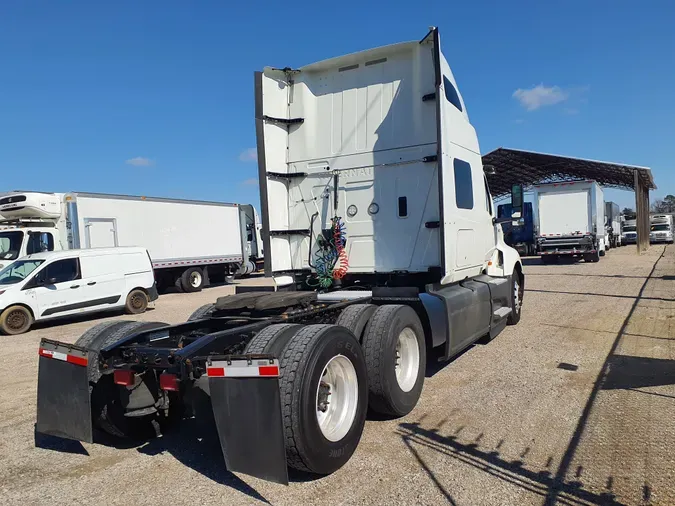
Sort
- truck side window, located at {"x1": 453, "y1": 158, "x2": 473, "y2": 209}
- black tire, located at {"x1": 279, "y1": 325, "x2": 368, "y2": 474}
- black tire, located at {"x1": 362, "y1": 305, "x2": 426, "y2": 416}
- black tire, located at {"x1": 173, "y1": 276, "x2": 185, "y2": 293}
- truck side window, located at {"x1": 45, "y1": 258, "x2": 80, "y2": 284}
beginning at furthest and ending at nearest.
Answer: black tire, located at {"x1": 173, "y1": 276, "x2": 185, "y2": 293}, truck side window, located at {"x1": 45, "y1": 258, "x2": 80, "y2": 284}, truck side window, located at {"x1": 453, "y1": 158, "x2": 473, "y2": 209}, black tire, located at {"x1": 362, "y1": 305, "x2": 426, "y2": 416}, black tire, located at {"x1": 279, "y1": 325, "x2": 368, "y2": 474}

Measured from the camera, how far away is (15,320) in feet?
35.8

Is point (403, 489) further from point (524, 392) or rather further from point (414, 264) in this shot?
point (414, 264)

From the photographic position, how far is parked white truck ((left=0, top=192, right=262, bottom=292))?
46.2 feet

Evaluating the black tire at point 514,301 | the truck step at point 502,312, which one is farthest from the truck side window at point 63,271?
the black tire at point 514,301

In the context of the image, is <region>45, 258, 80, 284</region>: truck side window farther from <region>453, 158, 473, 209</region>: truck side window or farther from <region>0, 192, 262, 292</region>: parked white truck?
<region>453, 158, 473, 209</region>: truck side window

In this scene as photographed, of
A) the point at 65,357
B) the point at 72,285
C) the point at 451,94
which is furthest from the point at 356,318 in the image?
the point at 72,285

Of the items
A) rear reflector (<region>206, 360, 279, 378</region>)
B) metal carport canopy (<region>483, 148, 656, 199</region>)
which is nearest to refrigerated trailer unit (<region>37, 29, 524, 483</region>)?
rear reflector (<region>206, 360, 279, 378</region>)

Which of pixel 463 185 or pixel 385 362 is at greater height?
pixel 463 185

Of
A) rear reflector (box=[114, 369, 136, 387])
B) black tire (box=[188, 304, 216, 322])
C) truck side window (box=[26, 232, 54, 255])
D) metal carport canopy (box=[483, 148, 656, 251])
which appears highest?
metal carport canopy (box=[483, 148, 656, 251])

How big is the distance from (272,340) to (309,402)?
545 millimetres

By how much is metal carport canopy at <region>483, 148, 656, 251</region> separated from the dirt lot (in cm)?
2384

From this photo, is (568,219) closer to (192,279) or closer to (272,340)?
(192,279)

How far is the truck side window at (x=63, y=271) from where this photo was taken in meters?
11.6

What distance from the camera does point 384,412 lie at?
4695 millimetres
